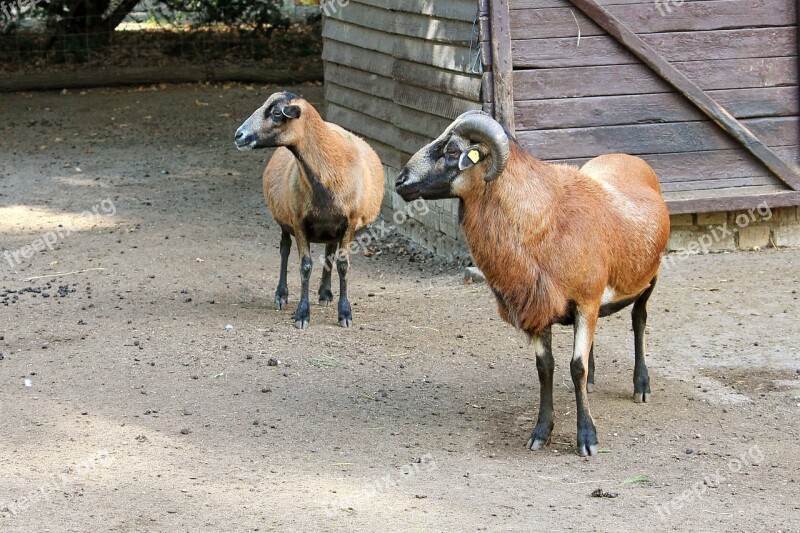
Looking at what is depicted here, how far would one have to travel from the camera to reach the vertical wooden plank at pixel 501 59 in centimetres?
903

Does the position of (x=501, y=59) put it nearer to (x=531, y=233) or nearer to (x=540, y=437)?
(x=531, y=233)

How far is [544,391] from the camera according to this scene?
5.95 metres

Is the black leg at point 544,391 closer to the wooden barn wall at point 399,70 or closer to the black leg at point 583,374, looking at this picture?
the black leg at point 583,374

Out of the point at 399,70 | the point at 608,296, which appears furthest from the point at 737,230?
the point at 608,296

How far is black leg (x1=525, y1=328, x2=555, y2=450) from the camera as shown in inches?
232

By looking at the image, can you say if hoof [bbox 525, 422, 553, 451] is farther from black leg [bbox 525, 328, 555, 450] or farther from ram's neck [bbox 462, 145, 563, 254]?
ram's neck [bbox 462, 145, 563, 254]

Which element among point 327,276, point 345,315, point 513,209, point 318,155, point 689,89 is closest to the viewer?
point 513,209

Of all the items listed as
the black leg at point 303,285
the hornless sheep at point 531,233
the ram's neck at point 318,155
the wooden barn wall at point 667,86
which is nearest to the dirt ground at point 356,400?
the black leg at point 303,285

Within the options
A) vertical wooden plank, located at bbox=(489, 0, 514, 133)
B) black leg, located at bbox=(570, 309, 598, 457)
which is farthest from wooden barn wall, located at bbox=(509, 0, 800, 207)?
black leg, located at bbox=(570, 309, 598, 457)

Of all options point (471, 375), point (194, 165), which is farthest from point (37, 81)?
point (471, 375)

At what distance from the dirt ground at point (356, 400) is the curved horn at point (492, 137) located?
5.01 ft

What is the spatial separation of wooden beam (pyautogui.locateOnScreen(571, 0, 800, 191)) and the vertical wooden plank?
2.27ft

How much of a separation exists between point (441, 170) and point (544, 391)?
133 cm

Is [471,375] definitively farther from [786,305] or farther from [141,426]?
[786,305]
